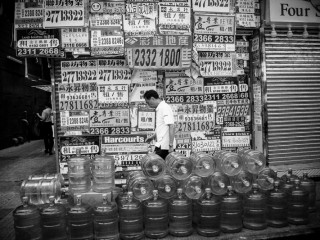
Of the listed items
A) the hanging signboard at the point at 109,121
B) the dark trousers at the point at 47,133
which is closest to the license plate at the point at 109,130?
the hanging signboard at the point at 109,121

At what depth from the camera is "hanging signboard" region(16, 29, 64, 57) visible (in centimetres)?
671

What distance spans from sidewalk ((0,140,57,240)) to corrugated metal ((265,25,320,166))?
6106 mm

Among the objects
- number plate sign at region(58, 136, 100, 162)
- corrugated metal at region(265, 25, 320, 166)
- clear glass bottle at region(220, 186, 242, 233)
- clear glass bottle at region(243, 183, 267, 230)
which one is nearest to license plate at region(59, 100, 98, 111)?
number plate sign at region(58, 136, 100, 162)

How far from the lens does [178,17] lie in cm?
717

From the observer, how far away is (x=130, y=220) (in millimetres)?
4641

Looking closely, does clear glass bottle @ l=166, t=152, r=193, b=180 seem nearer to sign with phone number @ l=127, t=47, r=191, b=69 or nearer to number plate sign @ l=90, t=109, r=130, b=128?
number plate sign @ l=90, t=109, r=130, b=128

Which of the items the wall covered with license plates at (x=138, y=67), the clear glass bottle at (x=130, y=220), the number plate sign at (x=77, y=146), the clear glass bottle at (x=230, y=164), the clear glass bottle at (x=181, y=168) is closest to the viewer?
the clear glass bottle at (x=130, y=220)

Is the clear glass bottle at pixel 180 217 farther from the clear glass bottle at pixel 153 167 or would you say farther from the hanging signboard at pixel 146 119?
the hanging signboard at pixel 146 119

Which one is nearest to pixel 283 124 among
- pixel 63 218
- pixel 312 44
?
pixel 312 44

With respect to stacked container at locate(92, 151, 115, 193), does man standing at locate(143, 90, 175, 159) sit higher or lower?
higher

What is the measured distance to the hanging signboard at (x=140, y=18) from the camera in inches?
276

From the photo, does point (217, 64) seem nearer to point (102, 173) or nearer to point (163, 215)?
point (102, 173)

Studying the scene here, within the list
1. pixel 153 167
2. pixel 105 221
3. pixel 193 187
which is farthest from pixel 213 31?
pixel 105 221

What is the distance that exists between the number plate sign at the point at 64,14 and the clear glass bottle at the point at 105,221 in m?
4.20
